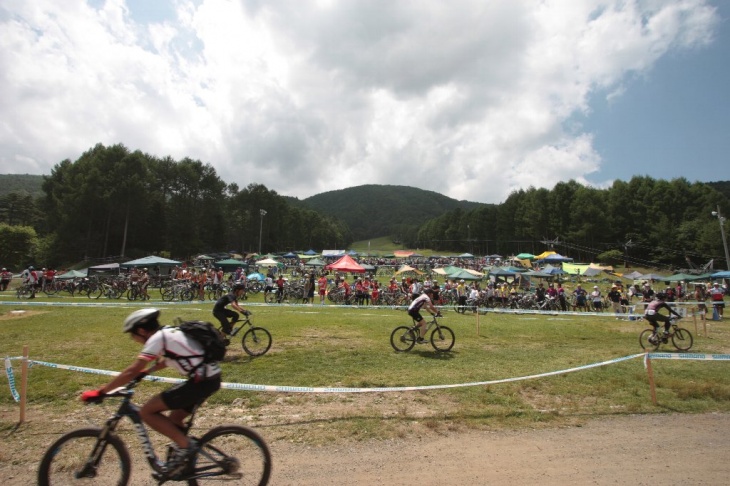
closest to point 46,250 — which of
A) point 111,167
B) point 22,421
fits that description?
point 111,167

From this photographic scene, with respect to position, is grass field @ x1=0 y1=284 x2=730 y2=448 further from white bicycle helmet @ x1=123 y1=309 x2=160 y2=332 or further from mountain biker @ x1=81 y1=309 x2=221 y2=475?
white bicycle helmet @ x1=123 y1=309 x2=160 y2=332

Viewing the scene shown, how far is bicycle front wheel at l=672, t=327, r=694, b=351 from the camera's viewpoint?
12.3 metres

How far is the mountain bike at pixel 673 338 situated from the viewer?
39.5 feet

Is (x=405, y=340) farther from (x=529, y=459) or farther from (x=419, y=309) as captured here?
(x=529, y=459)

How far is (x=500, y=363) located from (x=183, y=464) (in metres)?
8.22

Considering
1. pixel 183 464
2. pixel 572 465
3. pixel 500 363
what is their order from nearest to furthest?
pixel 183 464, pixel 572 465, pixel 500 363

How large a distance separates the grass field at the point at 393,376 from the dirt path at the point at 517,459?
443 mm

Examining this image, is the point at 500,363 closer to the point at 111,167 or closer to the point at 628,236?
the point at 111,167

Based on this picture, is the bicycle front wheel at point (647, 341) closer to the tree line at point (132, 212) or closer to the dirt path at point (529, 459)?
the dirt path at point (529, 459)

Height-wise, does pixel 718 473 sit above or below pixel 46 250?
below

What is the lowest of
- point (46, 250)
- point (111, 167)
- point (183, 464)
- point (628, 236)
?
point (183, 464)

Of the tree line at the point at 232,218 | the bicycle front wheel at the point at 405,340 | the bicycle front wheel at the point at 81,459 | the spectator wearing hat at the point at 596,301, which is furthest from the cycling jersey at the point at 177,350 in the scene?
the tree line at the point at 232,218

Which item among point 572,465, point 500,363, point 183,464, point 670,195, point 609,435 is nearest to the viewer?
point 183,464

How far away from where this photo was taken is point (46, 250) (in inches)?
2079
